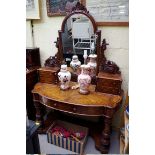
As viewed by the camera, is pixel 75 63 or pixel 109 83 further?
pixel 75 63

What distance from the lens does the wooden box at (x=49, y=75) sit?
65.9 inches

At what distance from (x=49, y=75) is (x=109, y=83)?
2.09 feet

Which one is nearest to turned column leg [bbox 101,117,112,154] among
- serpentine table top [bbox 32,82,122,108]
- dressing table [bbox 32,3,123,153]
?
dressing table [bbox 32,3,123,153]

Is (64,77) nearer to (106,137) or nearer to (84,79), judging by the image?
(84,79)

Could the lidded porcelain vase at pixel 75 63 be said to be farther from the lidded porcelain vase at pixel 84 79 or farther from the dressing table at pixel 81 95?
the lidded porcelain vase at pixel 84 79

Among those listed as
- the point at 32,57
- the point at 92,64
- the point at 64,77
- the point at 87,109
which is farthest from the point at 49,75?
the point at 87,109

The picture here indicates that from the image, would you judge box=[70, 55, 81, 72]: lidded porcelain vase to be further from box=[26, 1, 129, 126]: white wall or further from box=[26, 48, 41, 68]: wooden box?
box=[26, 48, 41, 68]: wooden box

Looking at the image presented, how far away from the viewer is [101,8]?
144cm

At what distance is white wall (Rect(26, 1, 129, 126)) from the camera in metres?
1.49

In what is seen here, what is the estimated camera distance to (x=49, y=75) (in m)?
1.69

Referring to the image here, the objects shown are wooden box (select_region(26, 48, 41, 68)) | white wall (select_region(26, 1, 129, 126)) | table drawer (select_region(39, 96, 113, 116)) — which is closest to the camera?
table drawer (select_region(39, 96, 113, 116))
